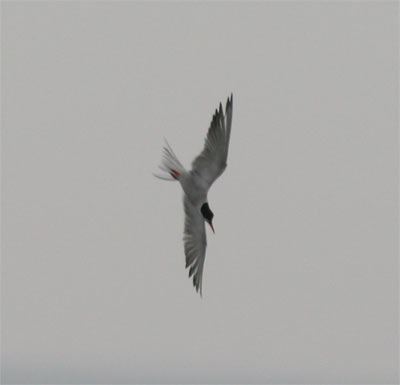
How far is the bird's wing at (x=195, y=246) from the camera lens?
1576 centimetres

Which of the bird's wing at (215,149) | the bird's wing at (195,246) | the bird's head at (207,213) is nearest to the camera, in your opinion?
the bird's wing at (215,149)

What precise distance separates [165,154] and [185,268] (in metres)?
2.24

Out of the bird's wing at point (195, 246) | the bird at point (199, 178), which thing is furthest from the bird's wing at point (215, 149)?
the bird's wing at point (195, 246)

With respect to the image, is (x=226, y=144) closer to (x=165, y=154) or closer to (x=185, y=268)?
(x=165, y=154)

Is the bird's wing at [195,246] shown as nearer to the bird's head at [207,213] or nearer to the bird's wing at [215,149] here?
the bird's head at [207,213]

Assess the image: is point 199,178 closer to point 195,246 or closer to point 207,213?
point 207,213

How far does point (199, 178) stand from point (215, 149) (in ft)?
2.07

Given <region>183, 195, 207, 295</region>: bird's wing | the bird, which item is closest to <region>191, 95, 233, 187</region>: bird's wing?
the bird

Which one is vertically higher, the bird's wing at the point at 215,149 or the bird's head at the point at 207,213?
the bird's wing at the point at 215,149

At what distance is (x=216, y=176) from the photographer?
1462 cm

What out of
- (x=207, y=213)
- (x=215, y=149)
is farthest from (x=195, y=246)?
(x=215, y=149)

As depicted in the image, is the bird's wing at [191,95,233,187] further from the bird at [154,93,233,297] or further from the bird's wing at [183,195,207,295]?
the bird's wing at [183,195,207,295]

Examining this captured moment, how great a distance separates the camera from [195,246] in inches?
626

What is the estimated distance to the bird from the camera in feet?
46.8
